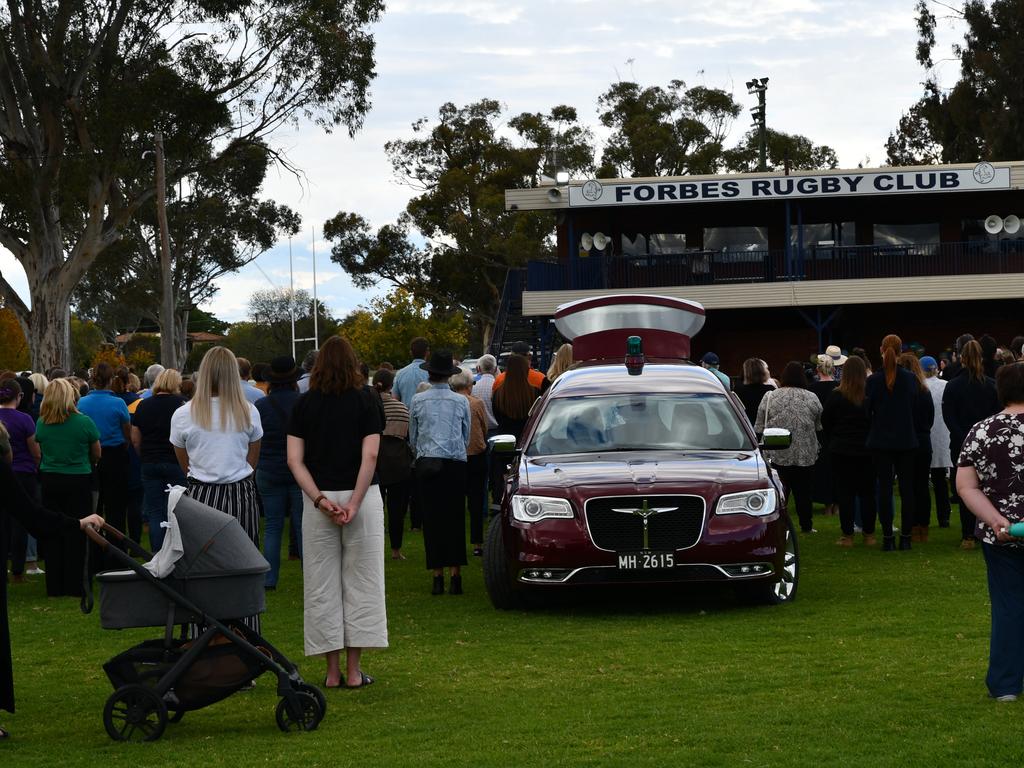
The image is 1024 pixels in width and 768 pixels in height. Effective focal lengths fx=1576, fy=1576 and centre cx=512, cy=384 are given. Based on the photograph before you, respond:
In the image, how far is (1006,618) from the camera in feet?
24.3

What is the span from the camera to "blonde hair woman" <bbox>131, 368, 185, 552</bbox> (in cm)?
1341

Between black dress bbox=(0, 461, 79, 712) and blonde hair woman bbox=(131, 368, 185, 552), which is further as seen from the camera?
blonde hair woman bbox=(131, 368, 185, 552)

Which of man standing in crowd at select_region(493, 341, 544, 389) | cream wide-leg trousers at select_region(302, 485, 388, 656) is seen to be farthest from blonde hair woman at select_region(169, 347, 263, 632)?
man standing in crowd at select_region(493, 341, 544, 389)

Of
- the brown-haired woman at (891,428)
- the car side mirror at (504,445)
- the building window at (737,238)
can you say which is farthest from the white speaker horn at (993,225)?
the car side mirror at (504,445)

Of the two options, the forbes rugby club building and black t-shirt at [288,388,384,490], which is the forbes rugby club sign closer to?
the forbes rugby club building

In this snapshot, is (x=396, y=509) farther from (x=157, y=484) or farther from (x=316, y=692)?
(x=316, y=692)

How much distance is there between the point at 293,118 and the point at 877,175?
13919 millimetres

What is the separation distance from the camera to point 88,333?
13038 cm

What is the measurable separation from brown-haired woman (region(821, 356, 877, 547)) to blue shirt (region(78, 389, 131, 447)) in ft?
21.5

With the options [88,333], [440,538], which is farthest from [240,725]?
[88,333]

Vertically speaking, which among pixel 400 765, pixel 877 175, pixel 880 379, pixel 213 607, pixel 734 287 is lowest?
pixel 400 765

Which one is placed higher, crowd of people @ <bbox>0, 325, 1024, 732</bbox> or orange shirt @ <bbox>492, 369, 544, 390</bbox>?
orange shirt @ <bbox>492, 369, 544, 390</bbox>

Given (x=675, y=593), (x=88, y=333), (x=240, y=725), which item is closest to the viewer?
(x=240, y=725)

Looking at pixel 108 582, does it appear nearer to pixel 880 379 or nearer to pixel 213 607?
pixel 213 607
